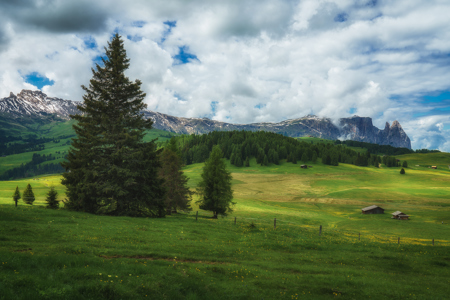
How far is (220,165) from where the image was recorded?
165 ft

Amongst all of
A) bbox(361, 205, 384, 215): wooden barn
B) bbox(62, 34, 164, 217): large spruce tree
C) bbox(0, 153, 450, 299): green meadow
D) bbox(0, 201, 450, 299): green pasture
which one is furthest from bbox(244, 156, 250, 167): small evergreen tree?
bbox(0, 201, 450, 299): green pasture

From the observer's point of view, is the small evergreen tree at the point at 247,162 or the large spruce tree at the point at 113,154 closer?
the large spruce tree at the point at 113,154

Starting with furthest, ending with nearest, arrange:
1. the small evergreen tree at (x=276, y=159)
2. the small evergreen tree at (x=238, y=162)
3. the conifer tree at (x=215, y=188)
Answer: the small evergreen tree at (x=276, y=159)
the small evergreen tree at (x=238, y=162)
the conifer tree at (x=215, y=188)

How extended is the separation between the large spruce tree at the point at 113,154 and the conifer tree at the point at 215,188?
48.7 ft

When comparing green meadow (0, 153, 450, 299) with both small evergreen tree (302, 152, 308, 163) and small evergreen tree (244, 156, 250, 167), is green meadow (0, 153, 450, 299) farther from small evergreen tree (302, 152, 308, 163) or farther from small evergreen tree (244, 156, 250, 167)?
small evergreen tree (302, 152, 308, 163)

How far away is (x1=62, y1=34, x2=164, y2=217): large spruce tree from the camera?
31.2 m

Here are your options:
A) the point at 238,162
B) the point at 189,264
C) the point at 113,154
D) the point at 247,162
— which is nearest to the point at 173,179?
the point at 113,154

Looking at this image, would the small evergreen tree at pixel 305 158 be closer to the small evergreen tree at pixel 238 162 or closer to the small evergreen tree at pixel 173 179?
the small evergreen tree at pixel 238 162

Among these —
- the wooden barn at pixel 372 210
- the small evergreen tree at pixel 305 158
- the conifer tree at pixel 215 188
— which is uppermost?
the small evergreen tree at pixel 305 158

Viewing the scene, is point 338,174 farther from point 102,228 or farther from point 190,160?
point 102,228

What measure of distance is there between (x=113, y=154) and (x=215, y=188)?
2280cm

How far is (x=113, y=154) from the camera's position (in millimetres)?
31250

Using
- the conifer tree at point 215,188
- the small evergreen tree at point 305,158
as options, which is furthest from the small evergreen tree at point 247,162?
the conifer tree at point 215,188

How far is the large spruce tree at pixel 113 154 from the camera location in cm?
3123
